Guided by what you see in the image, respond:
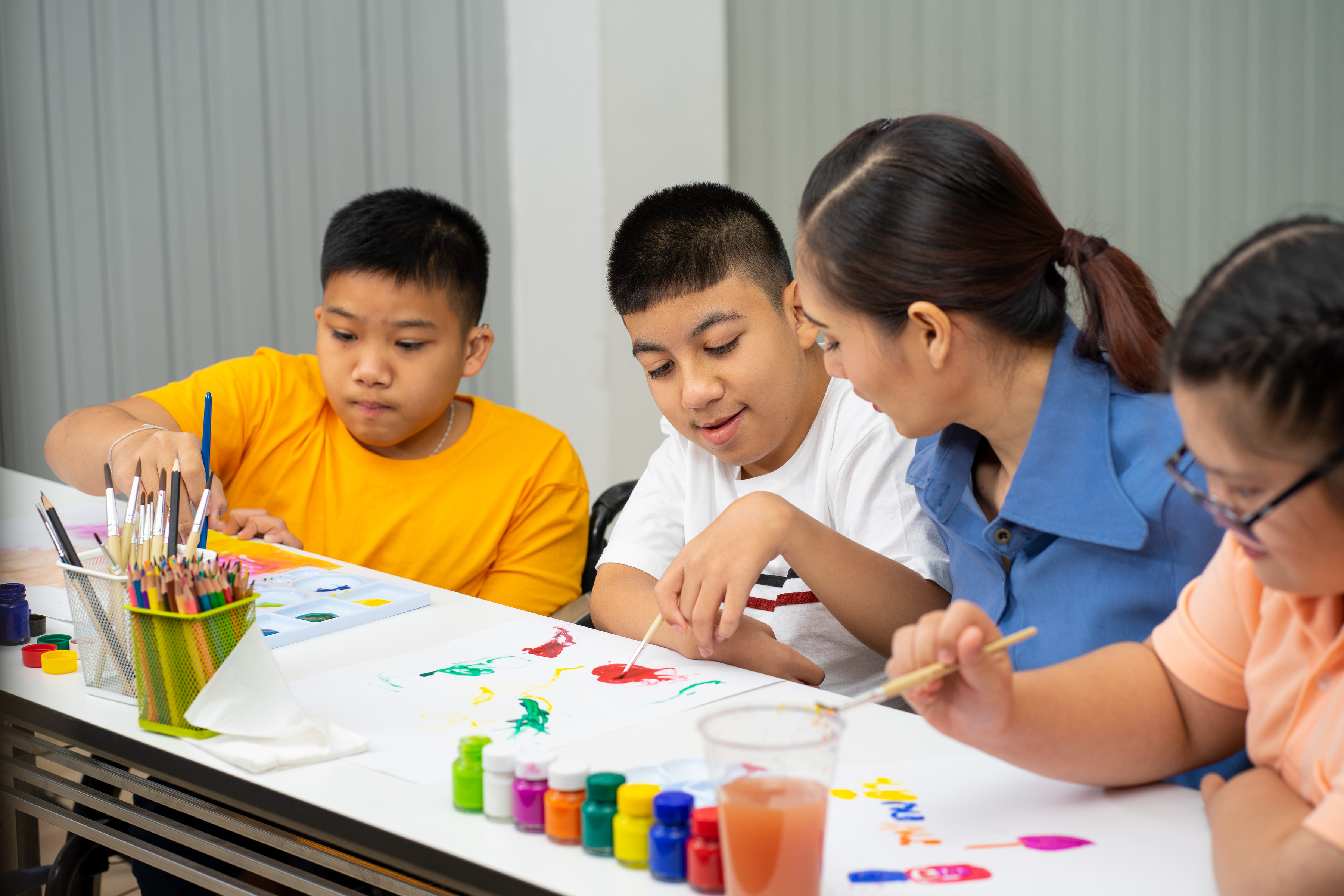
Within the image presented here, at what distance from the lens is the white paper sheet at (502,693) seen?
2.98 ft

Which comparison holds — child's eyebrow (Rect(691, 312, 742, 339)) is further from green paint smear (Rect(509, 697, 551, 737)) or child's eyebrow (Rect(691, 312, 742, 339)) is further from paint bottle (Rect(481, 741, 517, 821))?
paint bottle (Rect(481, 741, 517, 821))

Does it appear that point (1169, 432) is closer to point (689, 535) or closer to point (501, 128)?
point (689, 535)

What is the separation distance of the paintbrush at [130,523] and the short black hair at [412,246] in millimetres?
771

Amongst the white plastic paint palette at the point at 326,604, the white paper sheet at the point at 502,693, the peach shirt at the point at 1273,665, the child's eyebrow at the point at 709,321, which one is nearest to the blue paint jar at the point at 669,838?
the white paper sheet at the point at 502,693

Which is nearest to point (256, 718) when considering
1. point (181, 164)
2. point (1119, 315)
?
point (1119, 315)

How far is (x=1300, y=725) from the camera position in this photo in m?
0.71

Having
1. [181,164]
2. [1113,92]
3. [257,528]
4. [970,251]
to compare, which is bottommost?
[257,528]

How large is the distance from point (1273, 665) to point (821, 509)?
2.44 feet

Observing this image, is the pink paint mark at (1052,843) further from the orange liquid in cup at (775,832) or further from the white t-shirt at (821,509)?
the white t-shirt at (821,509)

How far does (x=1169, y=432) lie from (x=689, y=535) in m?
0.68

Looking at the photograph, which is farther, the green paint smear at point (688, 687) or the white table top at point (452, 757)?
the green paint smear at point (688, 687)

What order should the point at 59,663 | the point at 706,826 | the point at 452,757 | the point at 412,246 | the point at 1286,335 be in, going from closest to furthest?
1. the point at 1286,335
2. the point at 706,826
3. the point at 452,757
4. the point at 59,663
5. the point at 412,246

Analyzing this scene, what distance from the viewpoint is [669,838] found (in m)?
0.68

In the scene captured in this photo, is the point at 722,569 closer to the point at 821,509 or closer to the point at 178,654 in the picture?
the point at 821,509
